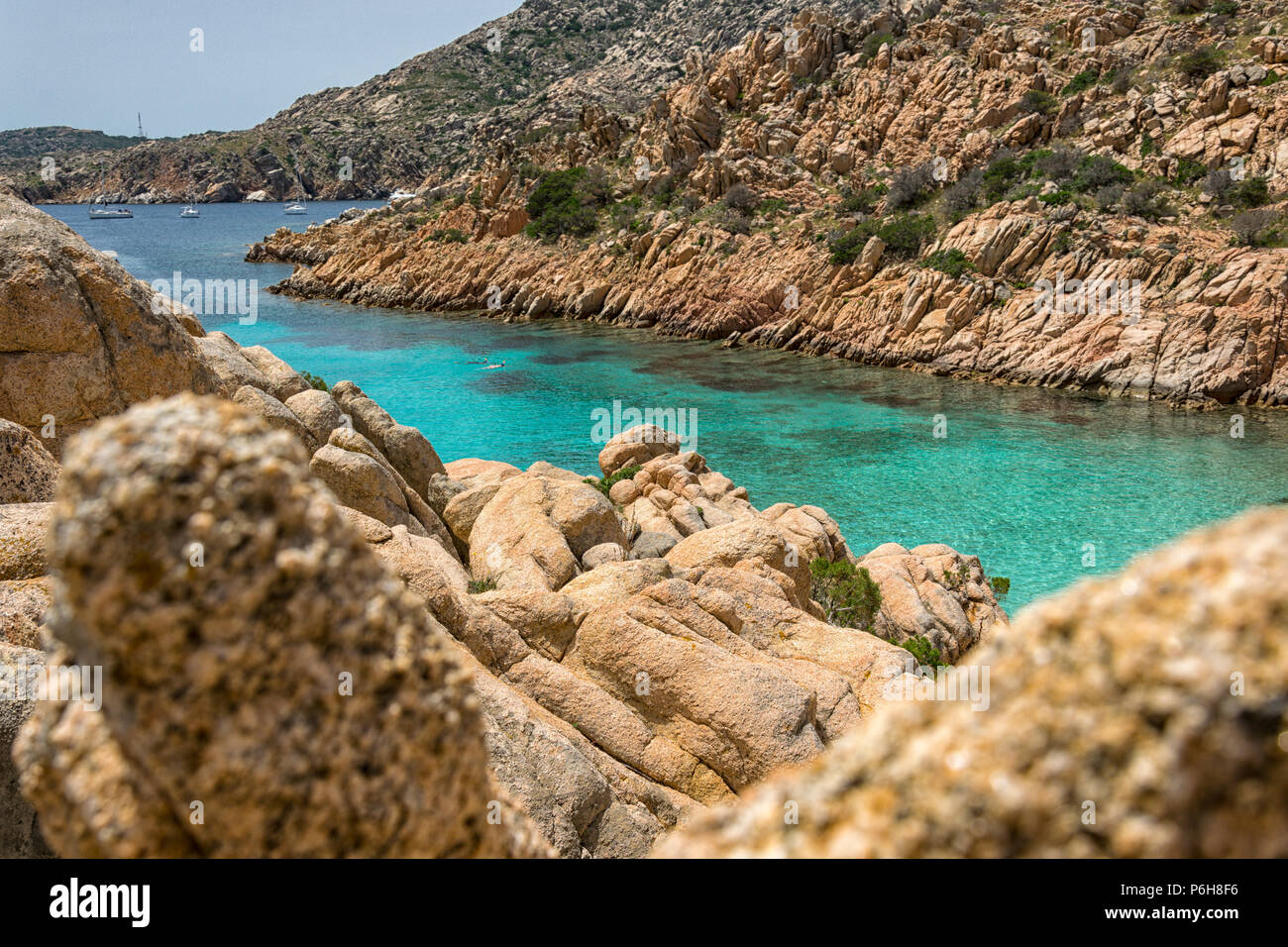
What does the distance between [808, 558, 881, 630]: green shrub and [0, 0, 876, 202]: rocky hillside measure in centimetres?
13855

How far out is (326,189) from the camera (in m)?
172

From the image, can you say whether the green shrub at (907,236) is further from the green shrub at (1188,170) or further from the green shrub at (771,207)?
the green shrub at (1188,170)

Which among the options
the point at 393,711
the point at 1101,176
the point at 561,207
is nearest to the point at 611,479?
the point at 393,711

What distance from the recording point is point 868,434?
104 feet

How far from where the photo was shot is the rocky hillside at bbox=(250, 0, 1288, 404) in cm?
3603

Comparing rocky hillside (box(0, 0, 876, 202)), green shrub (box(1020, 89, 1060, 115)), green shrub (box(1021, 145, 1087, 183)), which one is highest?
rocky hillside (box(0, 0, 876, 202))

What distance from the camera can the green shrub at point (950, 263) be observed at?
1617 inches

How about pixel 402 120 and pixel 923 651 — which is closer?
pixel 923 651

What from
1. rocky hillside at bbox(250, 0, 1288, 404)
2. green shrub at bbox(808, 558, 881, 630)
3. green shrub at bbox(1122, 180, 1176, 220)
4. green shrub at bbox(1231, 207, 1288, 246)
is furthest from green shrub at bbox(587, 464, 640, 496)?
green shrub at bbox(1122, 180, 1176, 220)

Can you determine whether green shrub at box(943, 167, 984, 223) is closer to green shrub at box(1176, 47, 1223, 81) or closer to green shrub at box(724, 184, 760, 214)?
green shrub at box(1176, 47, 1223, 81)

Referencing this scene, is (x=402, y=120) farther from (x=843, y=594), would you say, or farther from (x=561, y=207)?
(x=843, y=594)

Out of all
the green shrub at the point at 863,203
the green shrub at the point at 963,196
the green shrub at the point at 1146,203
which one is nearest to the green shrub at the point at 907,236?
the green shrub at the point at 963,196

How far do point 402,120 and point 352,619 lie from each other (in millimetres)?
192553

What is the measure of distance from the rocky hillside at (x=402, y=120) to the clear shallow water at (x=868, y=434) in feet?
359
